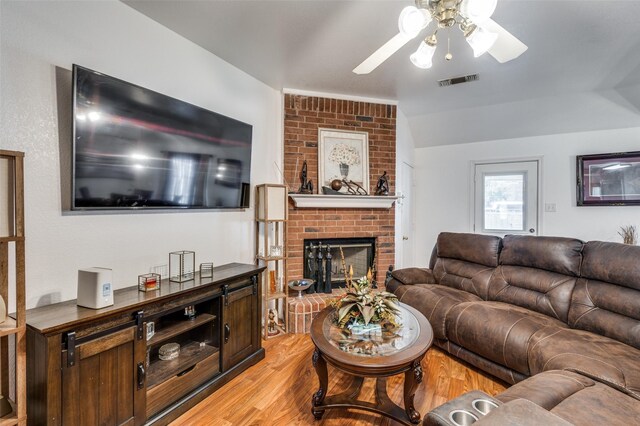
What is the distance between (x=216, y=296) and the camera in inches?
84.0

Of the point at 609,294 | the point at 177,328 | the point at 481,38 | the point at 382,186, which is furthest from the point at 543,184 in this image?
the point at 177,328

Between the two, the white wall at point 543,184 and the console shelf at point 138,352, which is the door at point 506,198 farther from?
the console shelf at point 138,352

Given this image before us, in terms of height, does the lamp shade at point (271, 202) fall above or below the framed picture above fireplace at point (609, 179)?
below

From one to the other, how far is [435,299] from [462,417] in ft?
5.39

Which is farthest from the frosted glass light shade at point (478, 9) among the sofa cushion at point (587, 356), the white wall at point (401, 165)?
the white wall at point (401, 165)

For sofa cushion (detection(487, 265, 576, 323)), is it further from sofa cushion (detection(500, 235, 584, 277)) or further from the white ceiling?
the white ceiling

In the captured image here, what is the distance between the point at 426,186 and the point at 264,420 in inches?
158

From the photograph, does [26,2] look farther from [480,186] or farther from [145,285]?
[480,186]

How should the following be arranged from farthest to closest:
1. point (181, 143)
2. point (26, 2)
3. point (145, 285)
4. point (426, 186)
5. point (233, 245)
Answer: point (426, 186) < point (233, 245) < point (181, 143) < point (145, 285) < point (26, 2)

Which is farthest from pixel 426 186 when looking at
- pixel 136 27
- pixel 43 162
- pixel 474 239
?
pixel 43 162

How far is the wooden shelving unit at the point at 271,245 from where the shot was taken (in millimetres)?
2912

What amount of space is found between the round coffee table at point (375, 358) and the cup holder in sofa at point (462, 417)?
0.43m

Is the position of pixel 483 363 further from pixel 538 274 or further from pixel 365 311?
pixel 365 311

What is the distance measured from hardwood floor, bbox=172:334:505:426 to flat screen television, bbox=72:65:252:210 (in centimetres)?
133
